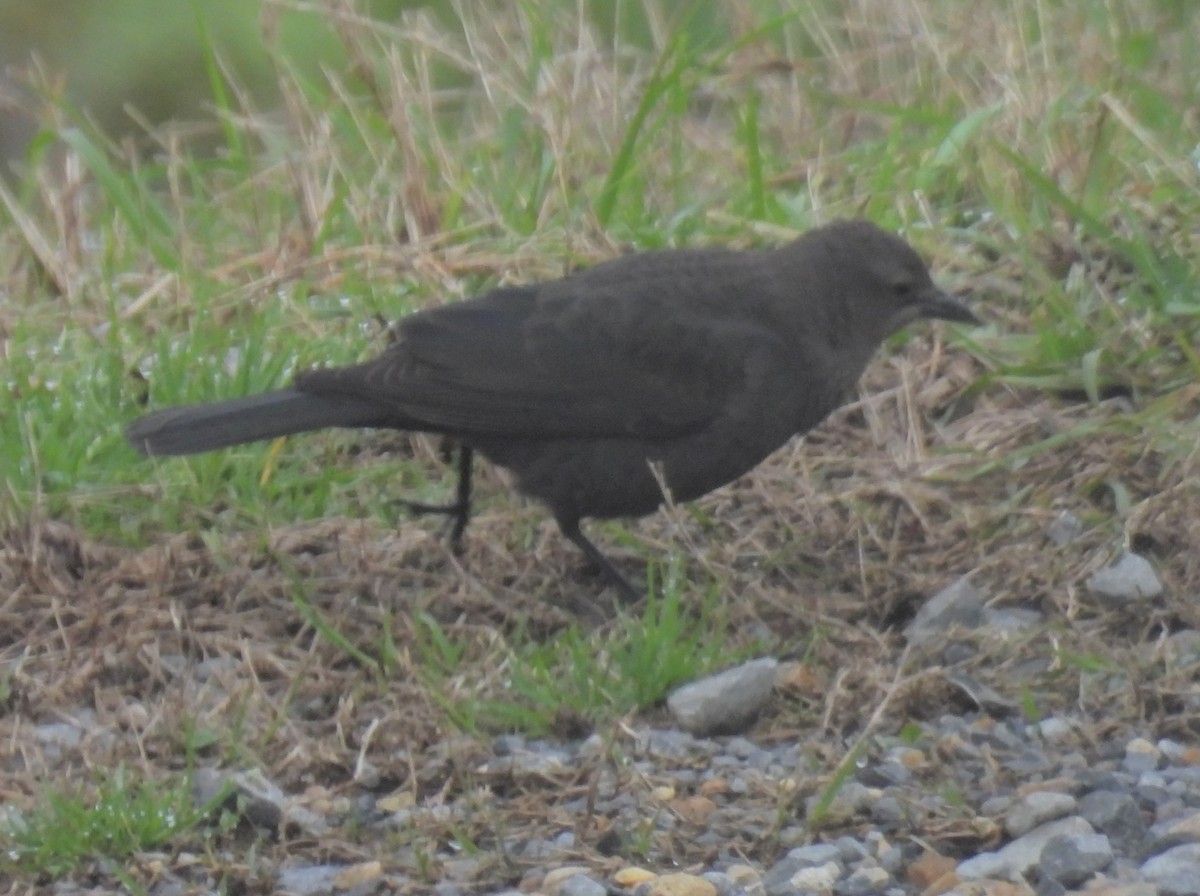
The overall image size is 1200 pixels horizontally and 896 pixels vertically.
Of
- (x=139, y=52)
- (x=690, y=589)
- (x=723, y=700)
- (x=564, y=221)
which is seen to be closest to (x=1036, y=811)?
(x=723, y=700)

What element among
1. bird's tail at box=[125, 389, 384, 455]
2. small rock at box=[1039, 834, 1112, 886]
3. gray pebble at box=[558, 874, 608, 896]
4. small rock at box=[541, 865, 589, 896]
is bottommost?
small rock at box=[1039, 834, 1112, 886]

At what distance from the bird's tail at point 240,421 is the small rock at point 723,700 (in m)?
1.16

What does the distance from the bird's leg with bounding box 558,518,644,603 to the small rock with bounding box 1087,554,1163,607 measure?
1.02 metres

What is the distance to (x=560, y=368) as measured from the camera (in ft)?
16.1

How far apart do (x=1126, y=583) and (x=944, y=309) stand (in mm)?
1072

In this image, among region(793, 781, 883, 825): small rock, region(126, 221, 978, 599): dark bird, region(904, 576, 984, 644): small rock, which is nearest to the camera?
region(793, 781, 883, 825): small rock

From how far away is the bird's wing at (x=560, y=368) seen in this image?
4844 mm

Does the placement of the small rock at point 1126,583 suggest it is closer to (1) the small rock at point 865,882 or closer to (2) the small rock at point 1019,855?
(2) the small rock at point 1019,855

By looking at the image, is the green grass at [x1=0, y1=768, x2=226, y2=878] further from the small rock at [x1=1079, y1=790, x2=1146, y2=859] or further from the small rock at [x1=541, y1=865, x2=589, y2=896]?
the small rock at [x1=1079, y1=790, x2=1146, y2=859]

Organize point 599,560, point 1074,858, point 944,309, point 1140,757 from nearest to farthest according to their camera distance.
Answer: point 1074,858
point 1140,757
point 599,560
point 944,309

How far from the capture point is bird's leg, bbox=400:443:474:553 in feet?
16.3

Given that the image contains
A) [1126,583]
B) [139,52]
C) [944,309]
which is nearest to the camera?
[1126,583]

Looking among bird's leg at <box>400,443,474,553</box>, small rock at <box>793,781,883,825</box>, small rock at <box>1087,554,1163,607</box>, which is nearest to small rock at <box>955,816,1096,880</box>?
small rock at <box>793,781,883,825</box>

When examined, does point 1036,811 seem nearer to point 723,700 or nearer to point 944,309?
point 723,700
